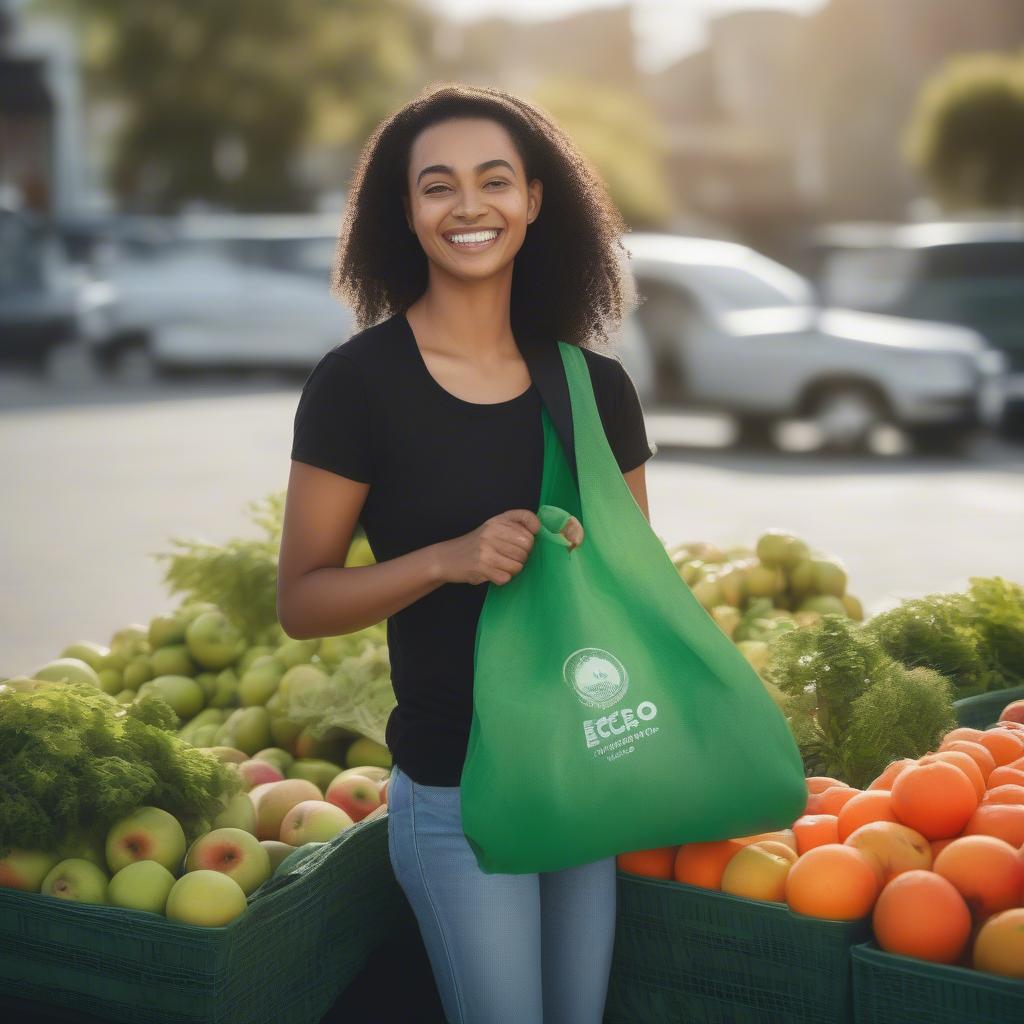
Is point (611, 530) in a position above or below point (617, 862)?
above

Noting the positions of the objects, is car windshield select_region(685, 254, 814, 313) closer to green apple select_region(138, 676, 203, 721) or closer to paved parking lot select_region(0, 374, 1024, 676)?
paved parking lot select_region(0, 374, 1024, 676)

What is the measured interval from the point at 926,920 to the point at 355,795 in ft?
4.71

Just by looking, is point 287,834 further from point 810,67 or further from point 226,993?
point 810,67

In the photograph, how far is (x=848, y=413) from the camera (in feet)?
41.8

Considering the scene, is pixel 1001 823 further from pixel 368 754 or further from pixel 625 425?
pixel 368 754

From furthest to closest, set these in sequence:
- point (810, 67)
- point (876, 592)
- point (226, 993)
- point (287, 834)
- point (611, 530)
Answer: point (810, 67) → point (876, 592) → point (287, 834) → point (226, 993) → point (611, 530)

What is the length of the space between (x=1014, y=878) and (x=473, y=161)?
4.90 ft

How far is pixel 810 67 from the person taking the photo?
192 feet

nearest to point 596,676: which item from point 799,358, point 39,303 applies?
point 799,358

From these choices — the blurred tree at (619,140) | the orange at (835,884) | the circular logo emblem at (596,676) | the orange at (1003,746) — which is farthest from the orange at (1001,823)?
the blurred tree at (619,140)

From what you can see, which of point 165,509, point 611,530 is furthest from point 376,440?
point 165,509

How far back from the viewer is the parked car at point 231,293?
60.3 feet

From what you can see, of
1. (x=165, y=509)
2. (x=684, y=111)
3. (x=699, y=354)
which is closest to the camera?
(x=165, y=509)

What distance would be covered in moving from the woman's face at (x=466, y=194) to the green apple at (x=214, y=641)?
1951mm
